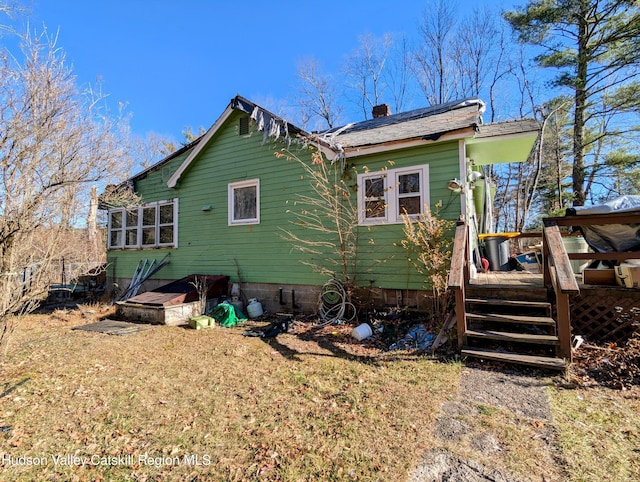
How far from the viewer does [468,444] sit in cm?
260

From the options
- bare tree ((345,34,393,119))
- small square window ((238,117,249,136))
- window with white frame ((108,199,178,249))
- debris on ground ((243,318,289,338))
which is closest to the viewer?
debris on ground ((243,318,289,338))

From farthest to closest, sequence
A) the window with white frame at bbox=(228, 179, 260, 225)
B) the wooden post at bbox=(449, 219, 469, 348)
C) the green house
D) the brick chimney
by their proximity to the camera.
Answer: the brick chimney → the window with white frame at bbox=(228, 179, 260, 225) → the green house → the wooden post at bbox=(449, 219, 469, 348)

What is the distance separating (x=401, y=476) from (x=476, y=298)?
3.80 meters

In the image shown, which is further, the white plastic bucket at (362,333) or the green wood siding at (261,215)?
the green wood siding at (261,215)

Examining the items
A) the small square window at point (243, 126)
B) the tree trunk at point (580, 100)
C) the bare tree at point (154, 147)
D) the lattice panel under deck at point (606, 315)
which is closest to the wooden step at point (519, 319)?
the lattice panel under deck at point (606, 315)

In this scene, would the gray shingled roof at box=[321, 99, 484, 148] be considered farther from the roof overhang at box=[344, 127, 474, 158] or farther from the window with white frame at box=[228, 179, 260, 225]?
Result: the window with white frame at box=[228, 179, 260, 225]

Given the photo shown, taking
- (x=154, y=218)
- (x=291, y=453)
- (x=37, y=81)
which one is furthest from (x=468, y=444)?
(x=154, y=218)

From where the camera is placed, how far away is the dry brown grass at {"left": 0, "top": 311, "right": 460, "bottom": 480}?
2.47m

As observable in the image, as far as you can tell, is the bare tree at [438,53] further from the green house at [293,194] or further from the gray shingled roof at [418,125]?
the gray shingled roof at [418,125]

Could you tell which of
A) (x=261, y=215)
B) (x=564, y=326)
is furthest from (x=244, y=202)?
(x=564, y=326)

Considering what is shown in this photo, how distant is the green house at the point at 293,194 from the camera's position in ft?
21.5

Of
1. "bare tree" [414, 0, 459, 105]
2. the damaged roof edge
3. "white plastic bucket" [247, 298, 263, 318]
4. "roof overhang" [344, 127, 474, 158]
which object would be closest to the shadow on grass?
"white plastic bucket" [247, 298, 263, 318]

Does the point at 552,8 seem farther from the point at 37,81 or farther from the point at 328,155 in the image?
the point at 37,81

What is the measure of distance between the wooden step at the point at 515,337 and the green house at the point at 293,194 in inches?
76.0
